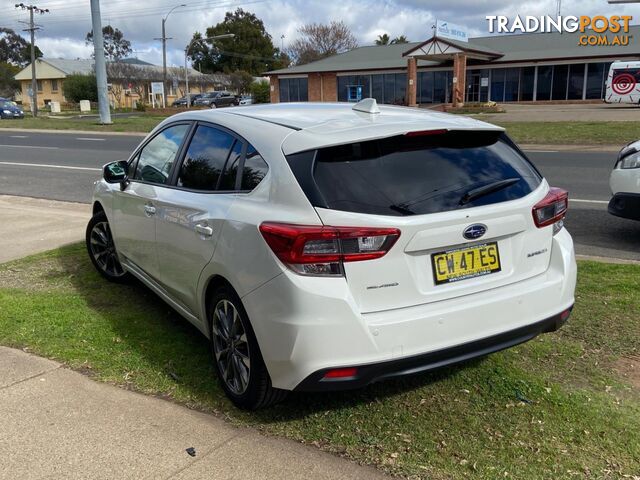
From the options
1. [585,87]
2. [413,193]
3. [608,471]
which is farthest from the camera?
[585,87]

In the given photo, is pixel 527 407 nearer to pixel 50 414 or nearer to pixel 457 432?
pixel 457 432

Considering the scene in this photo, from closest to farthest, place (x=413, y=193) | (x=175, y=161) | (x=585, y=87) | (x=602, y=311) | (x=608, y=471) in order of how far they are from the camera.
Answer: (x=608, y=471)
(x=413, y=193)
(x=175, y=161)
(x=602, y=311)
(x=585, y=87)

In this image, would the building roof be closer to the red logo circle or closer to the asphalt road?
the red logo circle

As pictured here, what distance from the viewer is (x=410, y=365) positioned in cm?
292

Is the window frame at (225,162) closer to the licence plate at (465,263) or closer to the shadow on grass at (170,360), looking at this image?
the licence plate at (465,263)

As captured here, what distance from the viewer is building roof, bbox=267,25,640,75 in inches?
1709

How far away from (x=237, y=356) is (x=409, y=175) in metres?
1.33

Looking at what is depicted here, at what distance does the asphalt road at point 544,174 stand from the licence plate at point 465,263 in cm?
391

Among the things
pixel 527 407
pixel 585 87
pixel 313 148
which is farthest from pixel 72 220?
pixel 585 87

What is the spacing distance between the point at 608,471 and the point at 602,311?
199 cm

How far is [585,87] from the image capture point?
43.7 m

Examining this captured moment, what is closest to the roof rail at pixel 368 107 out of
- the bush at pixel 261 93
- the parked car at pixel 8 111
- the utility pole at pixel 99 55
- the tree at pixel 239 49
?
the utility pole at pixel 99 55

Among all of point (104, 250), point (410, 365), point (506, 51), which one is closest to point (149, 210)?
point (104, 250)

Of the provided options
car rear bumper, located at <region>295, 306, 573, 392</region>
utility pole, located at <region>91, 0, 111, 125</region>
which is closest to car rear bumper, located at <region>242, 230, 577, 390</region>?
car rear bumper, located at <region>295, 306, 573, 392</region>
